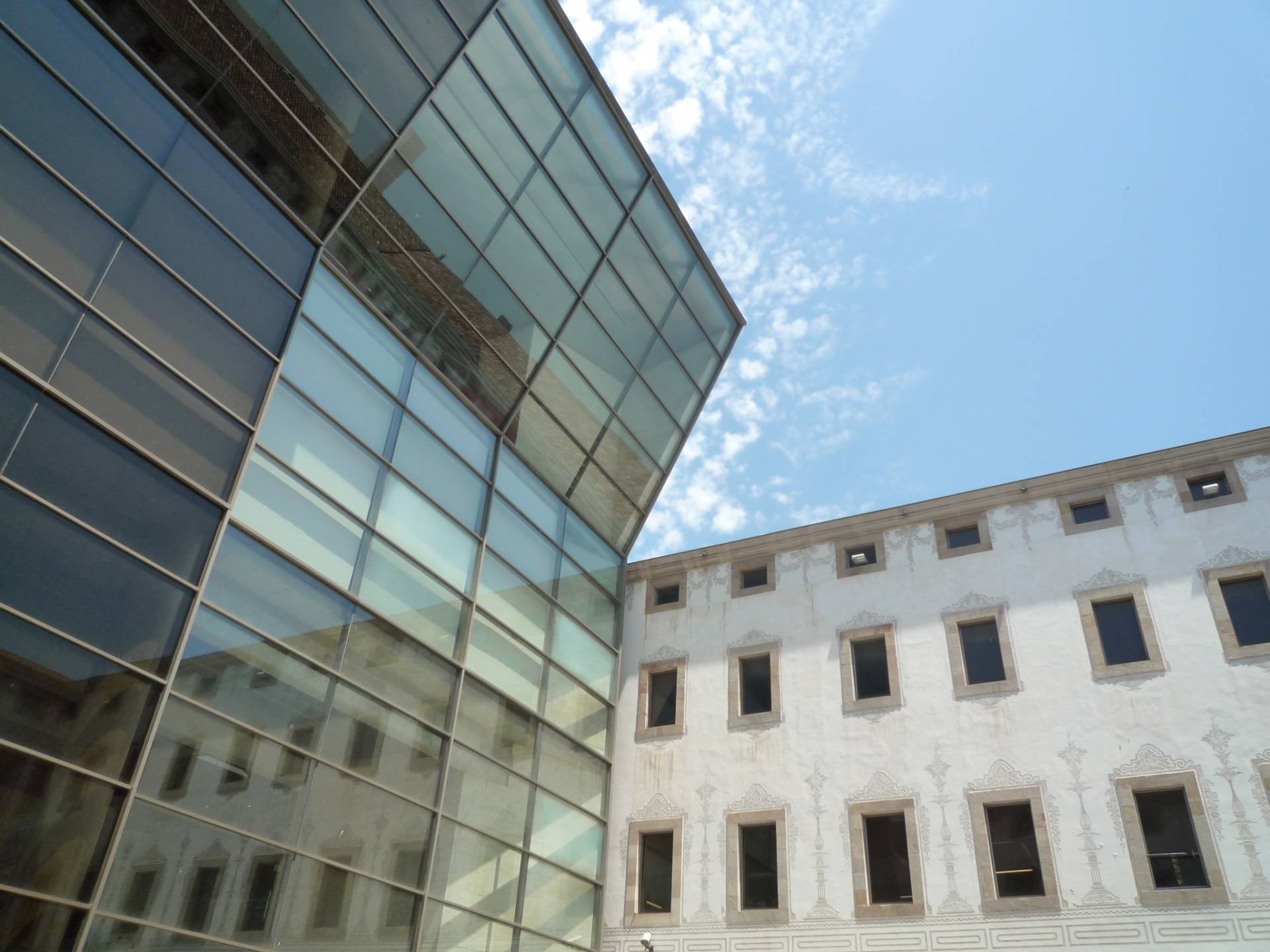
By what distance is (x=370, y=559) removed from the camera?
1527cm

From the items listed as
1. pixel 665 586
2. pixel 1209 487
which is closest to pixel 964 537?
pixel 1209 487

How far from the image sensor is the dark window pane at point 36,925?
9.32m

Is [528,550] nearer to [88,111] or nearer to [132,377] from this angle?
[132,377]

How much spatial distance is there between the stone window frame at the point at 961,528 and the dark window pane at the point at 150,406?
1426 cm

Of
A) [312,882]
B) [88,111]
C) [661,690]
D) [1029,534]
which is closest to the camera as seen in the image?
[88,111]

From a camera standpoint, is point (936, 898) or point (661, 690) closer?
point (936, 898)

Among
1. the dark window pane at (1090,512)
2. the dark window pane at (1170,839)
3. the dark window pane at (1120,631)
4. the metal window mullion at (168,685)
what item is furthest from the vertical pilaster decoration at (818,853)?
the metal window mullion at (168,685)

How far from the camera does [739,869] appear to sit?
19.8 m

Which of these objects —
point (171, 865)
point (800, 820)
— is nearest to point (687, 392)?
point (800, 820)

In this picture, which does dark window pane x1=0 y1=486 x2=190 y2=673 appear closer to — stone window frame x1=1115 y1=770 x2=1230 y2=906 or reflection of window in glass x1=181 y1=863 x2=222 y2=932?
reflection of window in glass x1=181 y1=863 x2=222 y2=932

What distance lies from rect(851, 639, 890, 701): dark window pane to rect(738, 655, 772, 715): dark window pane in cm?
185

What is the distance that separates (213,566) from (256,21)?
7.40 metres

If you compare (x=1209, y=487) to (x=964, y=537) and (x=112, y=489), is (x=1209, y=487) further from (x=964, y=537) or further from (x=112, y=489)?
(x=112, y=489)

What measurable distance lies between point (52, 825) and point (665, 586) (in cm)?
1567
